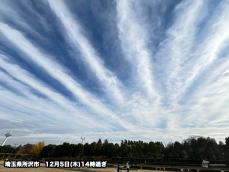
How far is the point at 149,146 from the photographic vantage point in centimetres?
19362

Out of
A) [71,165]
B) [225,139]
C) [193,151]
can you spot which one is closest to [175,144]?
[193,151]

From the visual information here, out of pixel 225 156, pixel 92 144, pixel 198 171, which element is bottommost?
pixel 198 171

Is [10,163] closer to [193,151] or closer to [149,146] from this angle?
[193,151]

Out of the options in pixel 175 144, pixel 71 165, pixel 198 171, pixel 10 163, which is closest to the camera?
pixel 198 171

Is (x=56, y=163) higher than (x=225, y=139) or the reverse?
the reverse

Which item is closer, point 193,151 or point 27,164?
point 27,164

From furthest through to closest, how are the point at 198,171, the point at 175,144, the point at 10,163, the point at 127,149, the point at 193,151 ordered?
1. the point at 127,149
2. the point at 175,144
3. the point at 193,151
4. the point at 10,163
5. the point at 198,171

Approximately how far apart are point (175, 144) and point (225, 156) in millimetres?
27893
